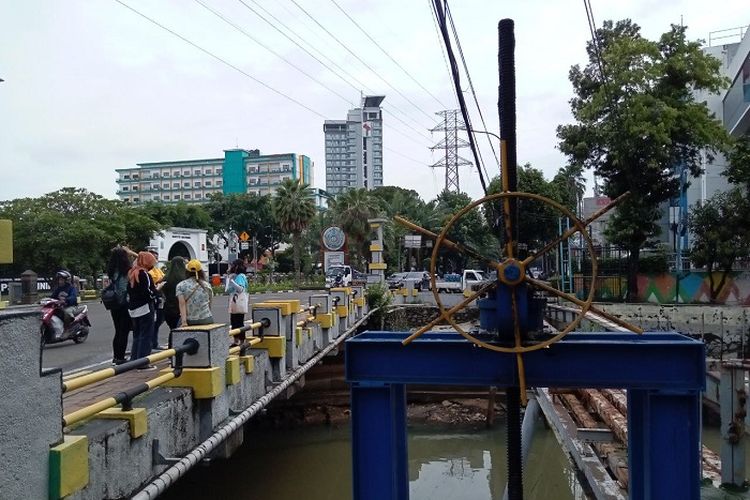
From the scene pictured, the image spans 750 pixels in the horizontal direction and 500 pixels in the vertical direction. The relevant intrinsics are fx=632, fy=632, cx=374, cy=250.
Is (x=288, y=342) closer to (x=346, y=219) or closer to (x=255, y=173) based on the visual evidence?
(x=346, y=219)

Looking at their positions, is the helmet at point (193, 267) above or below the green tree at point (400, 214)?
below

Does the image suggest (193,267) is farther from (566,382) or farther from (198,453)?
(566,382)

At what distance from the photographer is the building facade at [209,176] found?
10269 centimetres

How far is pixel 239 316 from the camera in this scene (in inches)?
356

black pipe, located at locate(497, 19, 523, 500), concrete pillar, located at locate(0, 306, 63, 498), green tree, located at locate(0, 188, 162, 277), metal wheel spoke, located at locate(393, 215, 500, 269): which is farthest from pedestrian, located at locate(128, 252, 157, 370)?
green tree, located at locate(0, 188, 162, 277)

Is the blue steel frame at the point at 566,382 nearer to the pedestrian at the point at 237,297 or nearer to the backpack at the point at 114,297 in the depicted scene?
the backpack at the point at 114,297

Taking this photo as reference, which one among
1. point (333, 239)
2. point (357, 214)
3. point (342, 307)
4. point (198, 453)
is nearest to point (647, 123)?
point (333, 239)

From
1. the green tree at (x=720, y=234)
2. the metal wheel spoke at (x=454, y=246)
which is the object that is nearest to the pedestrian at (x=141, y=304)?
the metal wheel spoke at (x=454, y=246)

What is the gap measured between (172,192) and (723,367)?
359 ft

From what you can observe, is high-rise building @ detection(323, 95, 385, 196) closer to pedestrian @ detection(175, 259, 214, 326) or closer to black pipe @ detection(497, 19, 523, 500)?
pedestrian @ detection(175, 259, 214, 326)

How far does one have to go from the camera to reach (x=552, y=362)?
4.19 metres

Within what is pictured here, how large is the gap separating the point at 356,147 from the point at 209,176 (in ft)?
128

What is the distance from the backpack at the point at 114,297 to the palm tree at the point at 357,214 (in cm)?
3490

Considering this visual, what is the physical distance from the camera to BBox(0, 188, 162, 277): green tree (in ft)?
111
